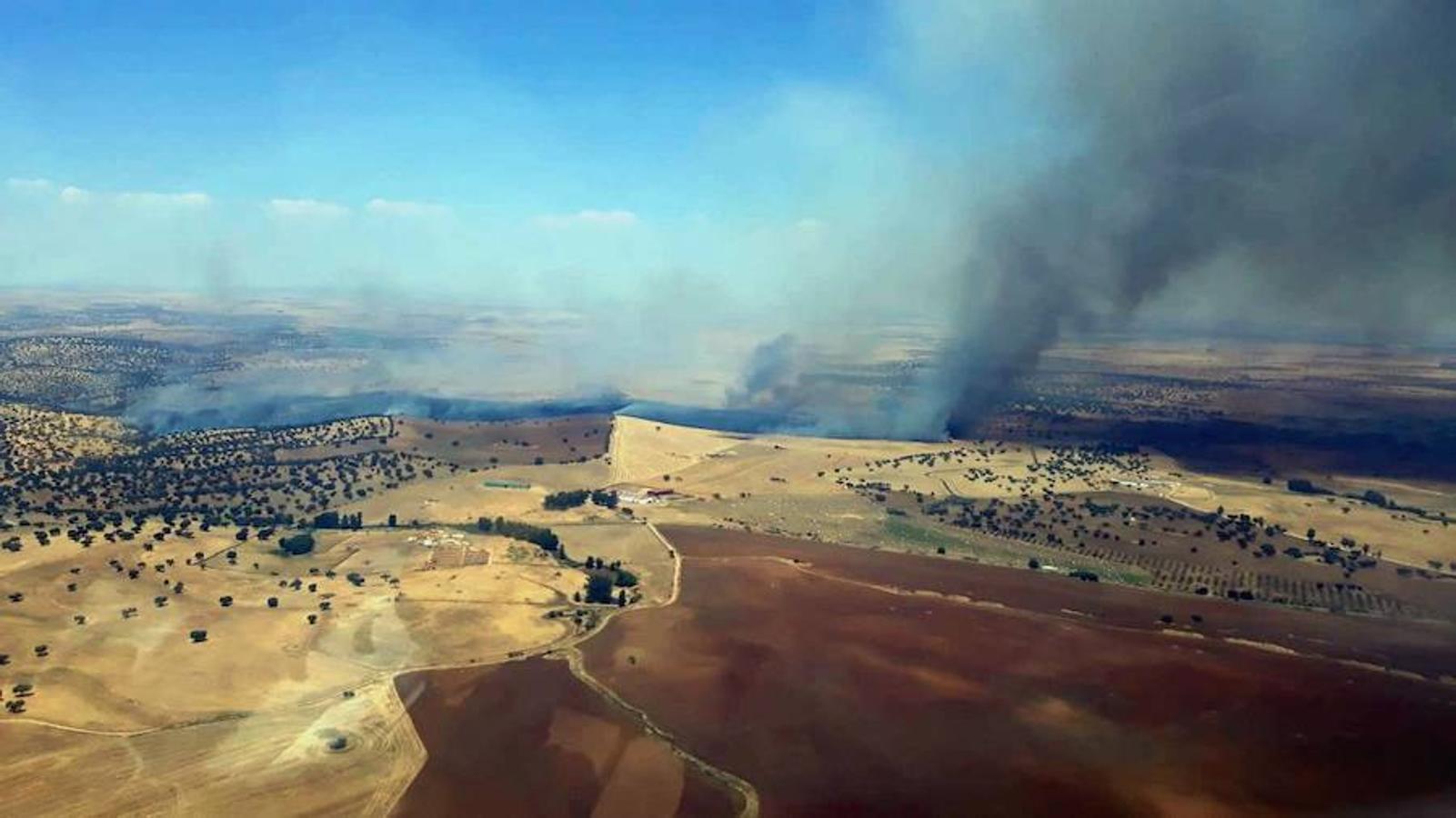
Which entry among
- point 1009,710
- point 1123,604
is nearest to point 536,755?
point 1009,710

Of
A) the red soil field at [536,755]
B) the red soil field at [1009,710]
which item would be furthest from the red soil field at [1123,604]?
the red soil field at [536,755]

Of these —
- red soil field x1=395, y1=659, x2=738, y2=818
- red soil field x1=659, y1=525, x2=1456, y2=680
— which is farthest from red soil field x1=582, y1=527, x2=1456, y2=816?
red soil field x1=395, y1=659, x2=738, y2=818

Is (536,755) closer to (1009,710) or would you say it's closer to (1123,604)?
(1009,710)

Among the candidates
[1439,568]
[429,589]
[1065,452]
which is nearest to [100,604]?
[429,589]

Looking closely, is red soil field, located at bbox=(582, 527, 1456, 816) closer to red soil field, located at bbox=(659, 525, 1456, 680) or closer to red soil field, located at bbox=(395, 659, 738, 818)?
red soil field, located at bbox=(659, 525, 1456, 680)

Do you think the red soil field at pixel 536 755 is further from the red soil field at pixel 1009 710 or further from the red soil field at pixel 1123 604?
the red soil field at pixel 1123 604
